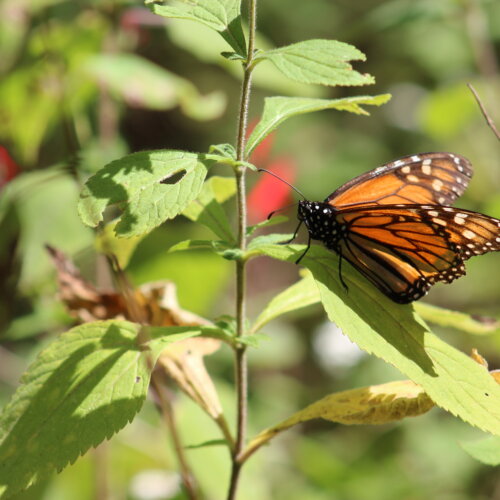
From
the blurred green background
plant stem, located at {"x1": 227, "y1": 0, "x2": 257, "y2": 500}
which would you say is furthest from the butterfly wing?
the blurred green background

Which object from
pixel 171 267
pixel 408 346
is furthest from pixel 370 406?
pixel 171 267

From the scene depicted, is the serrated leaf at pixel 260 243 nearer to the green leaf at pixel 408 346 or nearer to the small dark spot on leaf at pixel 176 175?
the green leaf at pixel 408 346

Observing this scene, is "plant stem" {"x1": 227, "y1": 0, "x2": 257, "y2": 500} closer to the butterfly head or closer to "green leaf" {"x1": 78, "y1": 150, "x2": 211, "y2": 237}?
"green leaf" {"x1": 78, "y1": 150, "x2": 211, "y2": 237}

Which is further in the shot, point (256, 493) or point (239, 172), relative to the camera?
point (256, 493)

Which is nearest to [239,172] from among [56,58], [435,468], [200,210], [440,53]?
[200,210]

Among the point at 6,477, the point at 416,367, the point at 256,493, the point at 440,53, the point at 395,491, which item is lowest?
the point at 395,491

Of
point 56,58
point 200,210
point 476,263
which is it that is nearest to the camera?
point 200,210

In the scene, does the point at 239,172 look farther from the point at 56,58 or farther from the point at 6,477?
the point at 56,58

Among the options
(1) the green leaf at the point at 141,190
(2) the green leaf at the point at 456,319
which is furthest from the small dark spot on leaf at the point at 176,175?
(2) the green leaf at the point at 456,319

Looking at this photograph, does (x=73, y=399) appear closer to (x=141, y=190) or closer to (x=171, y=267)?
(x=141, y=190)
